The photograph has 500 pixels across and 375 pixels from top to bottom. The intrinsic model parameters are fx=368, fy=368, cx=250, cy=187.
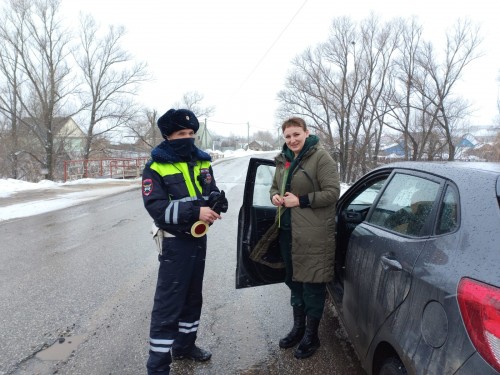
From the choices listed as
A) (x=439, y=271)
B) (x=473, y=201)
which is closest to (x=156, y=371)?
(x=439, y=271)

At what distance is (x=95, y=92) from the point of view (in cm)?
3080

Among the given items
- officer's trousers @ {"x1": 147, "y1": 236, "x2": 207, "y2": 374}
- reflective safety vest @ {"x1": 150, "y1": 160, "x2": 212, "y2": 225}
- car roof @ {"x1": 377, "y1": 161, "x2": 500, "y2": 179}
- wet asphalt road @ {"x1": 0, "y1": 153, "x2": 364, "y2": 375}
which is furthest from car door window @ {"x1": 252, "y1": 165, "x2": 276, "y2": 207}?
car roof @ {"x1": 377, "y1": 161, "x2": 500, "y2": 179}

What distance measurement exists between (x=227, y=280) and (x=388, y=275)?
298 centimetres

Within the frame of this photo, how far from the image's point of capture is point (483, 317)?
4.31 feet

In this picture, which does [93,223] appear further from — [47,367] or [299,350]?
[299,350]

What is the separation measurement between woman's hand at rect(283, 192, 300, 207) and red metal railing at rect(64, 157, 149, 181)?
21136 millimetres

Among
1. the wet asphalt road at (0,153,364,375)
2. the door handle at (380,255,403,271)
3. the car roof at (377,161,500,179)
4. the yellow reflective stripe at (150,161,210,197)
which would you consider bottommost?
the wet asphalt road at (0,153,364,375)

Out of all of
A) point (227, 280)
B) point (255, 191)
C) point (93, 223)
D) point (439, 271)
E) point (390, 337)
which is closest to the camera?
point (439, 271)

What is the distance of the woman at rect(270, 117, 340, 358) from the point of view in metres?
2.65

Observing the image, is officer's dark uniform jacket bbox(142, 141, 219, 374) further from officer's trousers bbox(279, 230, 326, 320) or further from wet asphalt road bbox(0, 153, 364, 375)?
officer's trousers bbox(279, 230, 326, 320)

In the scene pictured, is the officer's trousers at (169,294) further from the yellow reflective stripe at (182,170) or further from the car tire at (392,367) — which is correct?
the car tire at (392,367)

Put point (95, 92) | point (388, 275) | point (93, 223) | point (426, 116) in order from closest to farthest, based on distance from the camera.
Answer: point (388, 275) → point (93, 223) → point (95, 92) → point (426, 116)

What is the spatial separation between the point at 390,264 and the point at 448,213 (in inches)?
15.6

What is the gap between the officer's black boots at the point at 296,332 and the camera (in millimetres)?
3006
